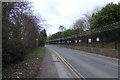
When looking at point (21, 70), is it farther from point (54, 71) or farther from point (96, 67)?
point (96, 67)

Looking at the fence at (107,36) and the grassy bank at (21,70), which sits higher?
the fence at (107,36)

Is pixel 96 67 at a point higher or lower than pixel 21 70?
lower

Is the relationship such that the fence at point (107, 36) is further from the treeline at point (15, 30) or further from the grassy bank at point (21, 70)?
the grassy bank at point (21, 70)

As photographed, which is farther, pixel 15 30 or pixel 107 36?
pixel 107 36

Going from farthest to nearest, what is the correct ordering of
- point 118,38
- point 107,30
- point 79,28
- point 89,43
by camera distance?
point 79,28 → point 89,43 → point 107,30 → point 118,38

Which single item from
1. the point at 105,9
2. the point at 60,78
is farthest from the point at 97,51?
the point at 60,78

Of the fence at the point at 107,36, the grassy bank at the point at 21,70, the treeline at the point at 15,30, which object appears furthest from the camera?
the fence at the point at 107,36

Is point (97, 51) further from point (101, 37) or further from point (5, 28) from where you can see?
point (5, 28)

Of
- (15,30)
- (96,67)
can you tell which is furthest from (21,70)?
(96,67)

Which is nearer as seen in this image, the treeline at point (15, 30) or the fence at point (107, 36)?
the treeline at point (15, 30)

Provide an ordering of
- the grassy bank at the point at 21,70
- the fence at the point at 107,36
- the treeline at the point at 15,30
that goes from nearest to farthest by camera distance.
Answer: the grassy bank at the point at 21,70, the treeline at the point at 15,30, the fence at the point at 107,36

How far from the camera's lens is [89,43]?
65438mm

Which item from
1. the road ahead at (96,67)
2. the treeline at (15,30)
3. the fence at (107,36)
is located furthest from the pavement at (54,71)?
the fence at (107,36)

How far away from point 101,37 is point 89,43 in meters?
12.3
